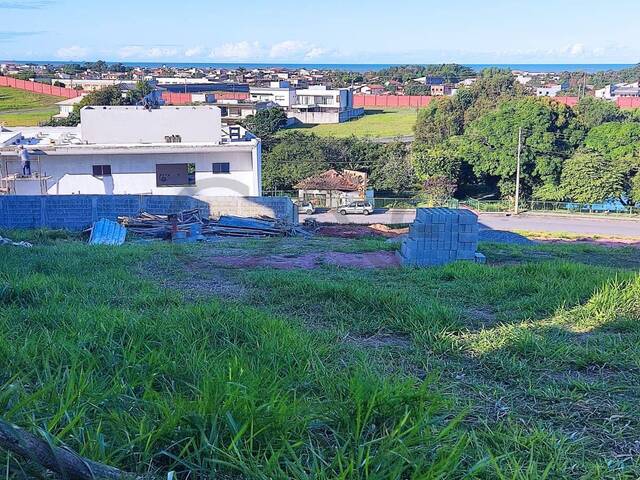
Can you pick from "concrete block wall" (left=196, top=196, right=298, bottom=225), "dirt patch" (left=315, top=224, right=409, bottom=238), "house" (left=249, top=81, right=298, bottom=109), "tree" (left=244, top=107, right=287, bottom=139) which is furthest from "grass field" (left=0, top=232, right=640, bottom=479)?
"house" (left=249, top=81, right=298, bottom=109)

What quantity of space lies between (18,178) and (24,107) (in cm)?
3740

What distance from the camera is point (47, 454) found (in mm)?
1999

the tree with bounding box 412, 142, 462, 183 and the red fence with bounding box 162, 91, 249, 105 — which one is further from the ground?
the red fence with bounding box 162, 91, 249, 105

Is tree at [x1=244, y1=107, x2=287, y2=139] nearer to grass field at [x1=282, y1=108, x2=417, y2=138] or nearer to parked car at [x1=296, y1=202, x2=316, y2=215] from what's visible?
grass field at [x1=282, y1=108, x2=417, y2=138]

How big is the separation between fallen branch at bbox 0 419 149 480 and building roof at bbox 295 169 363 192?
3037 cm

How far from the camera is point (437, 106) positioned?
46156 millimetres

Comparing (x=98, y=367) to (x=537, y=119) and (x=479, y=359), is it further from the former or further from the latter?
(x=537, y=119)

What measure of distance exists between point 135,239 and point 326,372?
480 inches

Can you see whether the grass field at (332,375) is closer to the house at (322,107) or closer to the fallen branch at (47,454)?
the fallen branch at (47,454)

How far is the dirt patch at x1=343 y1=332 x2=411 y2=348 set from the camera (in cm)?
438

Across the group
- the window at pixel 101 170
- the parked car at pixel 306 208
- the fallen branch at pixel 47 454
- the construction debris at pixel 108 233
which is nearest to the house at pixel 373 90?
the parked car at pixel 306 208

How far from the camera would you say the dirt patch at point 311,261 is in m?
9.23

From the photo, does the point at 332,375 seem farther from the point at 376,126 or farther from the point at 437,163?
the point at 376,126

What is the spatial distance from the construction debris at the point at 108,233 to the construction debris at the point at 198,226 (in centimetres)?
56
